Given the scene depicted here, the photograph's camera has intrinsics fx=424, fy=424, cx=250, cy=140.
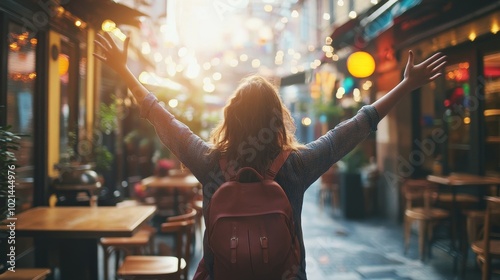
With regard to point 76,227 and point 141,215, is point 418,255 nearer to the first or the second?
point 141,215

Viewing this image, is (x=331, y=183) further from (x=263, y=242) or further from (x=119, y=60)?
(x=263, y=242)

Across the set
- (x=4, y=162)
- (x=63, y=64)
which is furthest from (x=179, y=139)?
(x=63, y=64)

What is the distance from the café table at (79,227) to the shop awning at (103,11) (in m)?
2.89

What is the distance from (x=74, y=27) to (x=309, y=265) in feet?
18.2

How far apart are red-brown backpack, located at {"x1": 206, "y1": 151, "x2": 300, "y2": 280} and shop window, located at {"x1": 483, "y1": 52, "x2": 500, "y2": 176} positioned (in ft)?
22.0

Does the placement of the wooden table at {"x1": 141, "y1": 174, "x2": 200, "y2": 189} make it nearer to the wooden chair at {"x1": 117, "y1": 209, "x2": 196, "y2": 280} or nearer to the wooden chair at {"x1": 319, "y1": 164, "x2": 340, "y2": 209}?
the wooden chair at {"x1": 117, "y1": 209, "x2": 196, "y2": 280}

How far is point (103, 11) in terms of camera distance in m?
6.16

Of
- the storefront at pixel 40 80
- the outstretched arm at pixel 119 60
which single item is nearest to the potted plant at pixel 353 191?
the storefront at pixel 40 80

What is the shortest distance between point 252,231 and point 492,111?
7.03 meters

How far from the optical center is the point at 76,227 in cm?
376

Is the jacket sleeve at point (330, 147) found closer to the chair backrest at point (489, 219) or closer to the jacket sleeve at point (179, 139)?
the jacket sleeve at point (179, 139)

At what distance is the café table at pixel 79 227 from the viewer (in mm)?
3660

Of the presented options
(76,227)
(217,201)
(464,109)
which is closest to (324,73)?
(464,109)

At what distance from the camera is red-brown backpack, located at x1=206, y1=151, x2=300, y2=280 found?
5.77 ft
